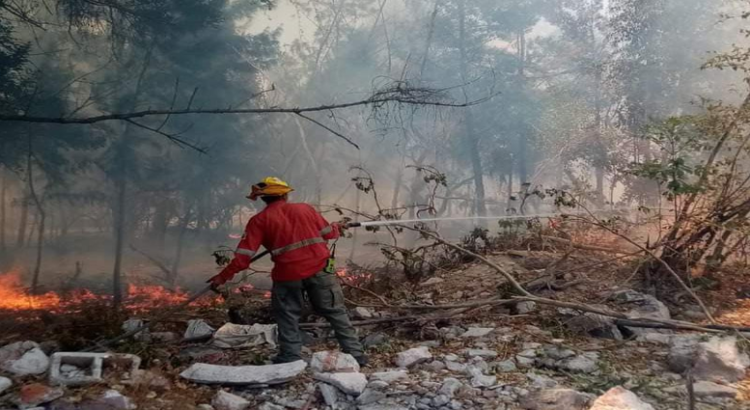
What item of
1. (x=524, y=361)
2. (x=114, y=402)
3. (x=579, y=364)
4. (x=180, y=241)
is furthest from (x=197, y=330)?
(x=180, y=241)

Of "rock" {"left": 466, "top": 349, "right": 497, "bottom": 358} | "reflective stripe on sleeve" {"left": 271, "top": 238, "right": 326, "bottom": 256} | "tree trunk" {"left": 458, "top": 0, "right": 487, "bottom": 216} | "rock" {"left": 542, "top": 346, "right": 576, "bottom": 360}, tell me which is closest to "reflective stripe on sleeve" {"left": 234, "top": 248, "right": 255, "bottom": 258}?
"reflective stripe on sleeve" {"left": 271, "top": 238, "right": 326, "bottom": 256}

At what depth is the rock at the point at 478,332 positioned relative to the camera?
496 centimetres

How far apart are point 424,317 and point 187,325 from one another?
2.51m

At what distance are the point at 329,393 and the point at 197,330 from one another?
2.01 meters

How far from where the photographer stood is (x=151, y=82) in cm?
1245

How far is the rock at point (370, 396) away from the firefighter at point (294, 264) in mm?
628

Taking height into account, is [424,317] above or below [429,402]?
above

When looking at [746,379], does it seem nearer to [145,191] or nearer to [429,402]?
[429,402]

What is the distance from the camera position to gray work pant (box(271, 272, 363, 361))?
4.21m

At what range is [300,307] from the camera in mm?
4301

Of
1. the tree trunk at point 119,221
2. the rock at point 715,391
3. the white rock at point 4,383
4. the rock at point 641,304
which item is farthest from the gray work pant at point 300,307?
the tree trunk at point 119,221

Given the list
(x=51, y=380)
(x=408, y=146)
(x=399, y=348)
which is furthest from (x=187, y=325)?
(x=408, y=146)

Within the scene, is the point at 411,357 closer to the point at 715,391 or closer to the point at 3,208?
the point at 715,391

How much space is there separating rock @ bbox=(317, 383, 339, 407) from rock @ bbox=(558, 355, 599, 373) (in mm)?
1751
